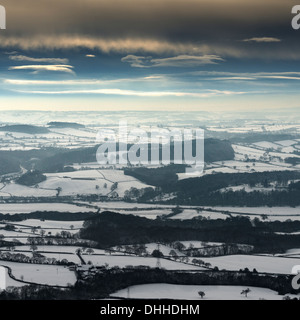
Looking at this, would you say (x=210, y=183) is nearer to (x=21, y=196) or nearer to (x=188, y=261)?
(x=21, y=196)

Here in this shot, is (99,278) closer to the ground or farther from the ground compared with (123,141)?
closer to the ground

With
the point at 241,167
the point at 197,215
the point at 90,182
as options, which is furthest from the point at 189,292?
the point at 241,167

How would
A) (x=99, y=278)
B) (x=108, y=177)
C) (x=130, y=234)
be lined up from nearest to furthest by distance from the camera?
(x=99, y=278)
(x=130, y=234)
(x=108, y=177)

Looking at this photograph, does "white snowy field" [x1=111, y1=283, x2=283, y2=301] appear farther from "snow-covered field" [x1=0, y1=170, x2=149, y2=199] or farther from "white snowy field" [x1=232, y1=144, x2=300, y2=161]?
"white snowy field" [x1=232, y1=144, x2=300, y2=161]

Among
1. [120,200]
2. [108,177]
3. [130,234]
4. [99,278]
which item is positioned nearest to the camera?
[99,278]

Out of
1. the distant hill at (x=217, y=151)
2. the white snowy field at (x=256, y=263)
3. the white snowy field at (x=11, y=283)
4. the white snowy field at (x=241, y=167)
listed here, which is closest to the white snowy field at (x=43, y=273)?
the white snowy field at (x=11, y=283)

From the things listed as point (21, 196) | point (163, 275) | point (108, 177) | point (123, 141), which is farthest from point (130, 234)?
point (123, 141)
